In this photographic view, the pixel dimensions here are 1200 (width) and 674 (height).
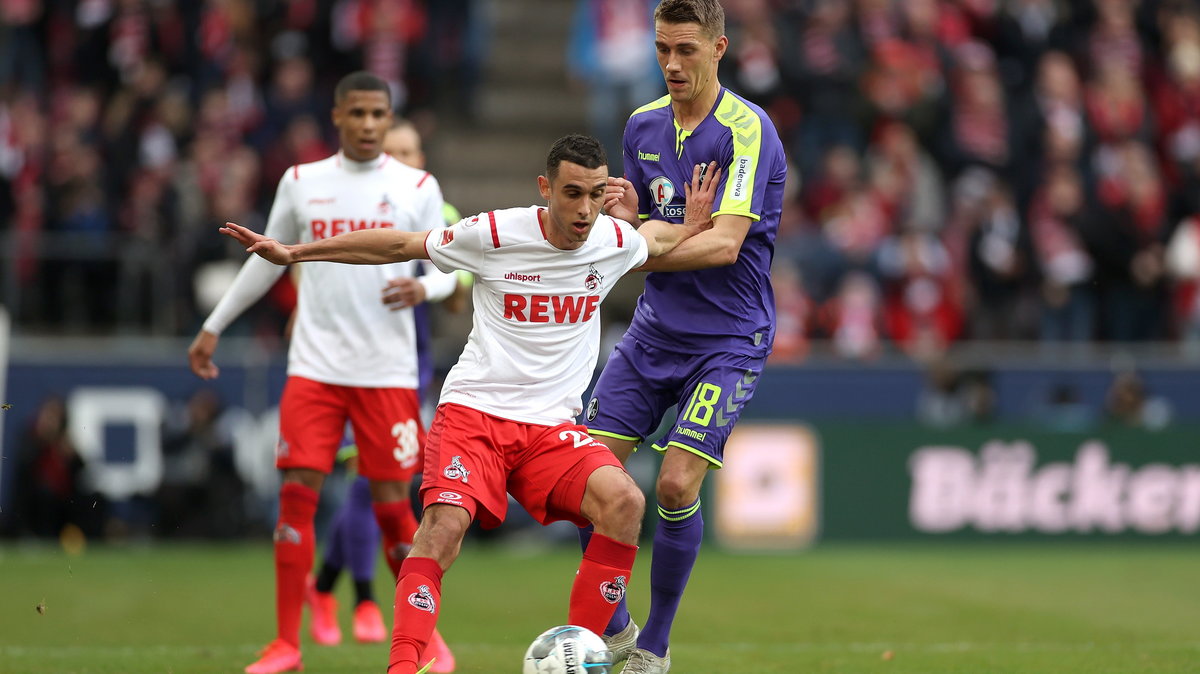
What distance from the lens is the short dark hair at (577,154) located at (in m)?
6.86

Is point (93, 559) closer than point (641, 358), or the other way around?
point (641, 358)

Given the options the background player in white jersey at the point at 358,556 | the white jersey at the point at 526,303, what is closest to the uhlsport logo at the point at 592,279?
the white jersey at the point at 526,303

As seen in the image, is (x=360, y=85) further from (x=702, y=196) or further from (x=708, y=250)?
(x=708, y=250)

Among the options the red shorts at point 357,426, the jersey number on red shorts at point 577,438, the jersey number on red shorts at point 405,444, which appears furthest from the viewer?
the jersey number on red shorts at point 405,444

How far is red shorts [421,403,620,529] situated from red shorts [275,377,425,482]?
4.65 feet

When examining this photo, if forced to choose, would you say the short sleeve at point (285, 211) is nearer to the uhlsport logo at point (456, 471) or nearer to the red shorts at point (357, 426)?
the red shorts at point (357, 426)

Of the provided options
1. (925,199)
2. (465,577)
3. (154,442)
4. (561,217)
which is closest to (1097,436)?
(925,199)

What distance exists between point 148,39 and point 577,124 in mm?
5261

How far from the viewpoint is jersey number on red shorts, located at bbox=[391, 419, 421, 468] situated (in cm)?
859

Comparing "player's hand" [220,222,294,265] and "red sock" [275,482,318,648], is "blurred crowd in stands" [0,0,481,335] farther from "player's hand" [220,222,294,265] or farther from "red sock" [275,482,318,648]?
"player's hand" [220,222,294,265]

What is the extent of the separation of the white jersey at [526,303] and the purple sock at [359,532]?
2.59 metres

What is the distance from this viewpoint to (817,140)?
757 inches

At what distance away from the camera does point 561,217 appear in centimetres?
697

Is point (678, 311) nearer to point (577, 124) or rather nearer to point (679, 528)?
point (679, 528)
